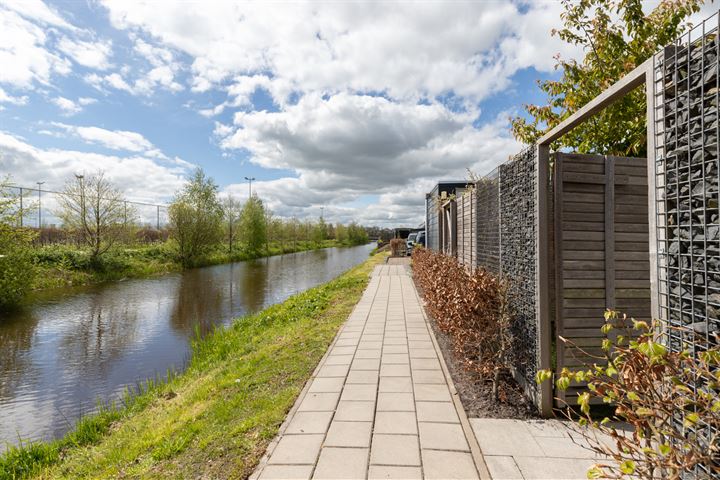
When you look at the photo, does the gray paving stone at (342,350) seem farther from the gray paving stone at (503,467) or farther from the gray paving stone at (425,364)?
the gray paving stone at (503,467)

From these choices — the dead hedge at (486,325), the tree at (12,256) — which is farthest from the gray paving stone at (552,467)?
the tree at (12,256)

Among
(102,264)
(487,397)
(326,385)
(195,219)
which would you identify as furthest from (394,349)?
(195,219)

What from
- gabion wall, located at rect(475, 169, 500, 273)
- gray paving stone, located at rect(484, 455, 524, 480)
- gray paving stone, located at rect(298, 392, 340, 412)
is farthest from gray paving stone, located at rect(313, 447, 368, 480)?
gabion wall, located at rect(475, 169, 500, 273)

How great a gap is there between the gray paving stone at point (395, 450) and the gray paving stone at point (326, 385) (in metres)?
0.95

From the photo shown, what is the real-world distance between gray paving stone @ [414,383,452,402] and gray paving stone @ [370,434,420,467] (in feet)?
2.18

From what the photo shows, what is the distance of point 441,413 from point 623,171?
2.54 meters

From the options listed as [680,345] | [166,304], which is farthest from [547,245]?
[166,304]

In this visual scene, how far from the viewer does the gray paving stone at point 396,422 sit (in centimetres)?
271

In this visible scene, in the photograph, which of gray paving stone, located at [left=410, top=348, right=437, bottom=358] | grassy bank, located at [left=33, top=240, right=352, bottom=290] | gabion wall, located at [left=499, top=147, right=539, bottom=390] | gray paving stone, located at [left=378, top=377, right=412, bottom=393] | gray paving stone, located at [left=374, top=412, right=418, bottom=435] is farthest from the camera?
grassy bank, located at [left=33, top=240, right=352, bottom=290]

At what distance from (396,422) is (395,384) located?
0.76 meters

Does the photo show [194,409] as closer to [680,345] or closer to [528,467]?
[528,467]

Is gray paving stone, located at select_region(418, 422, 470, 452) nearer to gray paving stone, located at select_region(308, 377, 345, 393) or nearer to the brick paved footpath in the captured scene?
the brick paved footpath

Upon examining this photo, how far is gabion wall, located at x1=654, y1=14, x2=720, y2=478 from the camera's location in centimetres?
137

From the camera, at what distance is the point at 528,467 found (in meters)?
2.25
